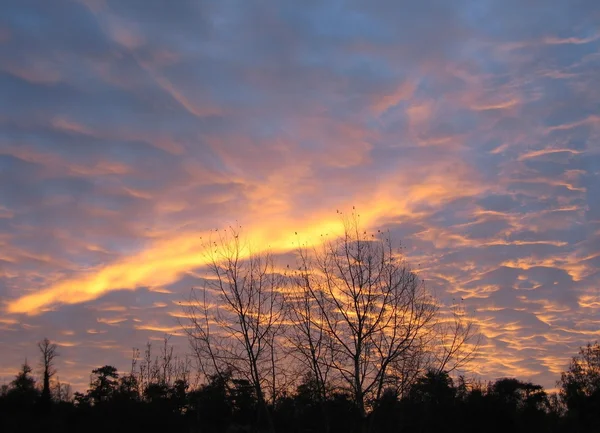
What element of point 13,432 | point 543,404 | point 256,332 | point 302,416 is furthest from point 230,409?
point 543,404

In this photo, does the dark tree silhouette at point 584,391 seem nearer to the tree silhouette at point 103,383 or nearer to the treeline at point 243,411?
the treeline at point 243,411

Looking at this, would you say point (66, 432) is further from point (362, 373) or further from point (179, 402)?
point (362, 373)

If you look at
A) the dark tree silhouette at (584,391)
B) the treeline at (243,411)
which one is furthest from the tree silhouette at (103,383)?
the dark tree silhouette at (584,391)

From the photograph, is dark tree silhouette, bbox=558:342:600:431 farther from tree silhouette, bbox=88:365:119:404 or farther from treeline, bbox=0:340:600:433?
tree silhouette, bbox=88:365:119:404

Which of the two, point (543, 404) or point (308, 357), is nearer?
point (308, 357)

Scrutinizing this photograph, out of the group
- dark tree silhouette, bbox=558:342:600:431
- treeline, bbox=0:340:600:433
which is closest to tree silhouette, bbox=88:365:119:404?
treeline, bbox=0:340:600:433

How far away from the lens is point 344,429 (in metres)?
32.8

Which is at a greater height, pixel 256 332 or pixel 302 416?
pixel 256 332

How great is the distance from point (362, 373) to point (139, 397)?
37.0m

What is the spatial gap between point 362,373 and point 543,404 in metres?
46.9

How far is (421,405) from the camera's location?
32.9 metres

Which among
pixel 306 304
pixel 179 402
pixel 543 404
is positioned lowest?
pixel 543 404

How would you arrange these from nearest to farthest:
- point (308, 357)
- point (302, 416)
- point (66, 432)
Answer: point (308, 357), point (302, 416), point (66, 432)

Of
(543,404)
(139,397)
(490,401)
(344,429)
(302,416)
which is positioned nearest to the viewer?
(344,429)
